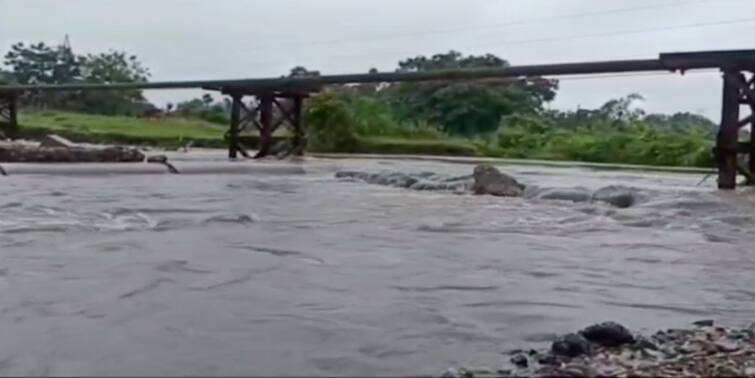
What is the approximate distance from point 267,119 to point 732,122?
1015 centimetres

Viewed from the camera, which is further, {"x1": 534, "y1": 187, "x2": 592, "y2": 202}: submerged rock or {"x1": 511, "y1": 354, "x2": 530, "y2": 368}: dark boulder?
{"x1": 534, "y1": 187, "x2": 592, "y2": 202}: submerged rock

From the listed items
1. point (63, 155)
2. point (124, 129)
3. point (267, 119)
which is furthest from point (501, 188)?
point (124, 129)

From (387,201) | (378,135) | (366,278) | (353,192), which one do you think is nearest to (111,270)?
(366,278)

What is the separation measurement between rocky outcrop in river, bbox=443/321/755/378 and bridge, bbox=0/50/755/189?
29.5 feet

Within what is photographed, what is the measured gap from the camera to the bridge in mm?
11727

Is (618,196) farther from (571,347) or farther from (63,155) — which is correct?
(63,155)

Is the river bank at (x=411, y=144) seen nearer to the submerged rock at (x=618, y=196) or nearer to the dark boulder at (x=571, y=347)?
the submerged rock at (x=618, y=196)

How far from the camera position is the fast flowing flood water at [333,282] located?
3.05 metres

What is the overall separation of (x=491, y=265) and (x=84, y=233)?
8.87 feet

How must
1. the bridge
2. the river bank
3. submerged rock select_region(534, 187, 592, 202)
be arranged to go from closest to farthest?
submerged rock select_region(534, 187, 592, 202) < the bridge < the river bank

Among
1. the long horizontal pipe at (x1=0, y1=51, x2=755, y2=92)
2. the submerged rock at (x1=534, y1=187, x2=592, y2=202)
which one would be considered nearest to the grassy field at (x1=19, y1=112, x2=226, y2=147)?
the long horizontal pipe at (x1=0, y1=51, x2=755, y2=92)

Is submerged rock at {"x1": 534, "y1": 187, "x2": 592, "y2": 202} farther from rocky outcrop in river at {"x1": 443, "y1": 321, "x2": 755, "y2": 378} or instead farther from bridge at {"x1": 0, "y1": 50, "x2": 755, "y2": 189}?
rocky outcrop in river at {"x1": 443, "y1": 321, "x2": 755, "y2": 378}

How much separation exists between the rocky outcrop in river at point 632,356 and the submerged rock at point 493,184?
7419mm

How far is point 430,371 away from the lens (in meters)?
2.88
